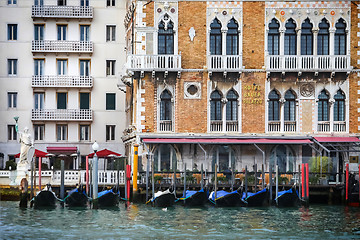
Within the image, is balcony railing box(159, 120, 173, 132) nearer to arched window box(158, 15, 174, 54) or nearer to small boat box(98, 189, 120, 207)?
arched window box(158, 15, 174, 54)

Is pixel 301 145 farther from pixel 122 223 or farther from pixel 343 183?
pixel 122 223

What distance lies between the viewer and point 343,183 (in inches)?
1479

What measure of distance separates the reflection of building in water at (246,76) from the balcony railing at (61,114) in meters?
9.20

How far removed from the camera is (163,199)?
3550 centimetres

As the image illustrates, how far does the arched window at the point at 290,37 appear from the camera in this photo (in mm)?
40344

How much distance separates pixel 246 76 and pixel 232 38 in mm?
1873

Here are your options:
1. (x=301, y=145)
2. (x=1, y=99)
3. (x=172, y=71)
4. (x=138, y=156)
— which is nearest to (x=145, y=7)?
(x=172, y=71)

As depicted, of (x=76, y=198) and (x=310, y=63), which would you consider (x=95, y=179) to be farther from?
(x=310, y=63)

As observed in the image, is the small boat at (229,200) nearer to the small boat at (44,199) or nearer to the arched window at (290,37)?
the small boat at (44,199)

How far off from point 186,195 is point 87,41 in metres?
15.7

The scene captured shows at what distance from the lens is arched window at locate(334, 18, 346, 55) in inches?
1586

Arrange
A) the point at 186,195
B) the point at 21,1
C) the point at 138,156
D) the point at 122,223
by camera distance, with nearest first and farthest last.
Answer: the point at 122,223 → the point at 186,195 → the point at 138,156 → the point at 21,1

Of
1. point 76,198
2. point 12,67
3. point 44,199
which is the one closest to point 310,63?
point 76,198

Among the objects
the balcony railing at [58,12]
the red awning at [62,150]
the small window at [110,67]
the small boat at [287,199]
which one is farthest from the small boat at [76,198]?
the balcony railing at [58,12]
